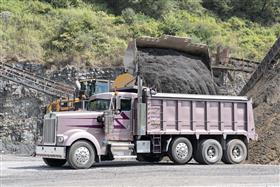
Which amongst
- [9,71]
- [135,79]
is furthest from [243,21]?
[135,79]

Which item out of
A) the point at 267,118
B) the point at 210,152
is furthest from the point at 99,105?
the point at 267,118

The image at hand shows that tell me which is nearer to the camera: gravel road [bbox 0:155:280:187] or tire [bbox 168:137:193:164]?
gravel road [bbox 0:155:280:187]

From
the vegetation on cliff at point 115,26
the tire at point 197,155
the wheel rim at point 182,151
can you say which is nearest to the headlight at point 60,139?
the wheel rim at point 182,151

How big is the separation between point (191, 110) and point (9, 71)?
16.7 m

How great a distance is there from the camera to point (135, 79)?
62.0ft

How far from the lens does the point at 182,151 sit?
17859mm

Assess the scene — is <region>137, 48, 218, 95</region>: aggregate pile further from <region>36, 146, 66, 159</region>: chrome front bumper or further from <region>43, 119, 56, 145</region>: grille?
<region>36, 146, 66, 159</region>: chrome front bumper

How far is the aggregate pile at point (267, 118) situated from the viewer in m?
20.1

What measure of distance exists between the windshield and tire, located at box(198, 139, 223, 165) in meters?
3.77

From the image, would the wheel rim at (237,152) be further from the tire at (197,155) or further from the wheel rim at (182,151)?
the wheel rim at (182,151)

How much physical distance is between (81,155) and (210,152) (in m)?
5.02

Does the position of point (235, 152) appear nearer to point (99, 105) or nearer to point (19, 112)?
point (99, 105)

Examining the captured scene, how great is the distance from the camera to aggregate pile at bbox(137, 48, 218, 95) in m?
20.6

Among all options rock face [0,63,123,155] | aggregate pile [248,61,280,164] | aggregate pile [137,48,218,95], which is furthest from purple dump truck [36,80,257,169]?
Answer: rock face [0,63,123,155]
